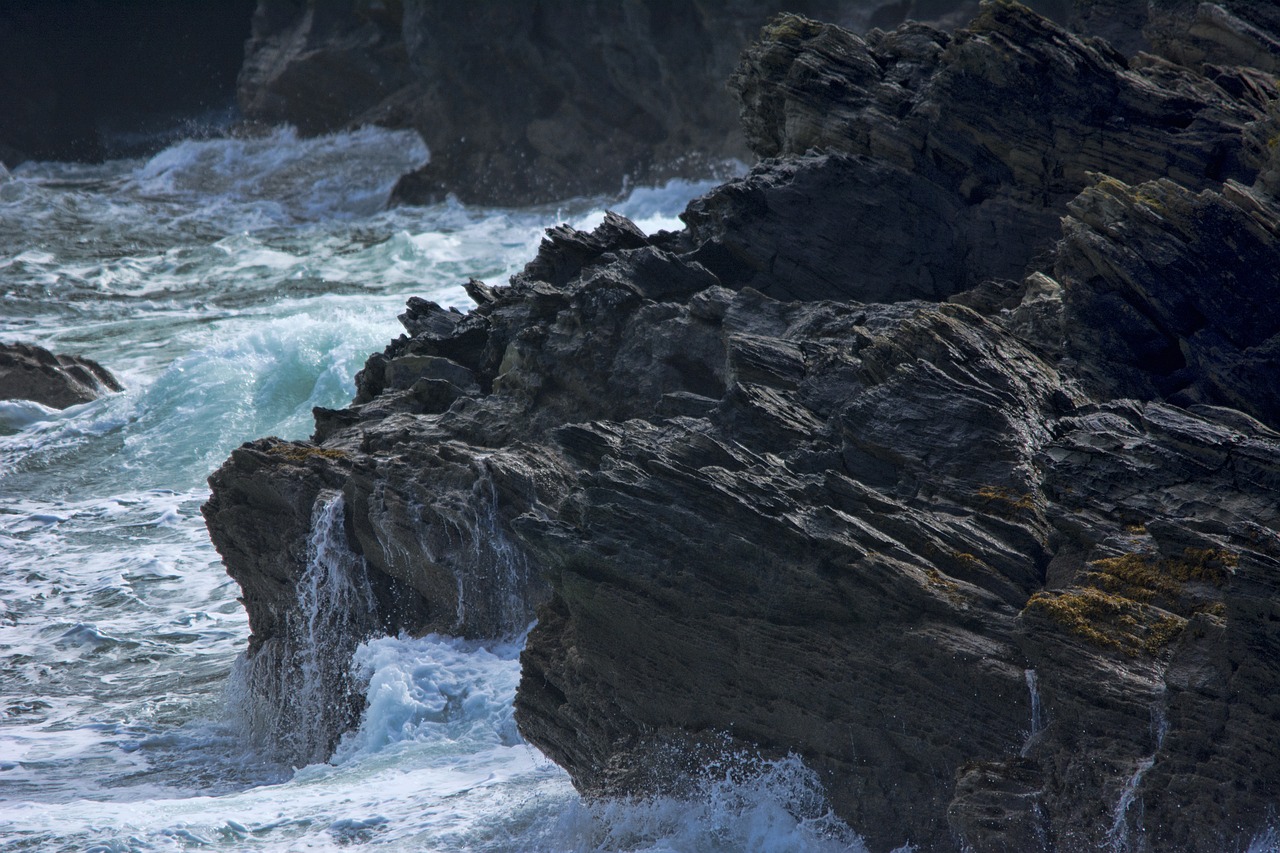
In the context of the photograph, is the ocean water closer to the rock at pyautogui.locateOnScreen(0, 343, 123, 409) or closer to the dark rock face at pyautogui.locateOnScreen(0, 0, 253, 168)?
the rock at pyautogui.locateOnScreen(0, 343, 123, 409)

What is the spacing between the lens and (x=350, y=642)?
14.9 m

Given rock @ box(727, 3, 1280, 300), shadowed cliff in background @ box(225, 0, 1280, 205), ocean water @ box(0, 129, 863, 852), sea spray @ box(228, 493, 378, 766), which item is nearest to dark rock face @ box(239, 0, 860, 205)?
shadowed cliff in background @ box(225, 0, 1280, 205)

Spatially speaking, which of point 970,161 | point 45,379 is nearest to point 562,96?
point 45,379

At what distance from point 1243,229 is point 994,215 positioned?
160 inches

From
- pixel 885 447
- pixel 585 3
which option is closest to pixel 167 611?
pixel 885 447

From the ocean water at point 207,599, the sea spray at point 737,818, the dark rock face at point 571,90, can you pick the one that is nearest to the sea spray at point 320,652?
the ocean water at point 207,599

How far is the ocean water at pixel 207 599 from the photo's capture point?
1227cm

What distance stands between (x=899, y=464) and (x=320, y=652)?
791 centimetres

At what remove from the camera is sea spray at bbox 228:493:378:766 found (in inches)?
582

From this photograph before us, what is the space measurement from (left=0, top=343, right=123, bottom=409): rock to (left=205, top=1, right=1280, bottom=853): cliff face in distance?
13.9 m

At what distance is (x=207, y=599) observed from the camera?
20094mm

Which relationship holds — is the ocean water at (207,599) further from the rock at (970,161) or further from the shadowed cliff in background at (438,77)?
the rock at (970,161)

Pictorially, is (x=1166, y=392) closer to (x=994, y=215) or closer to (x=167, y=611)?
(x=994, y=215)

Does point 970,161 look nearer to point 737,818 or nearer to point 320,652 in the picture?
point 737,818
